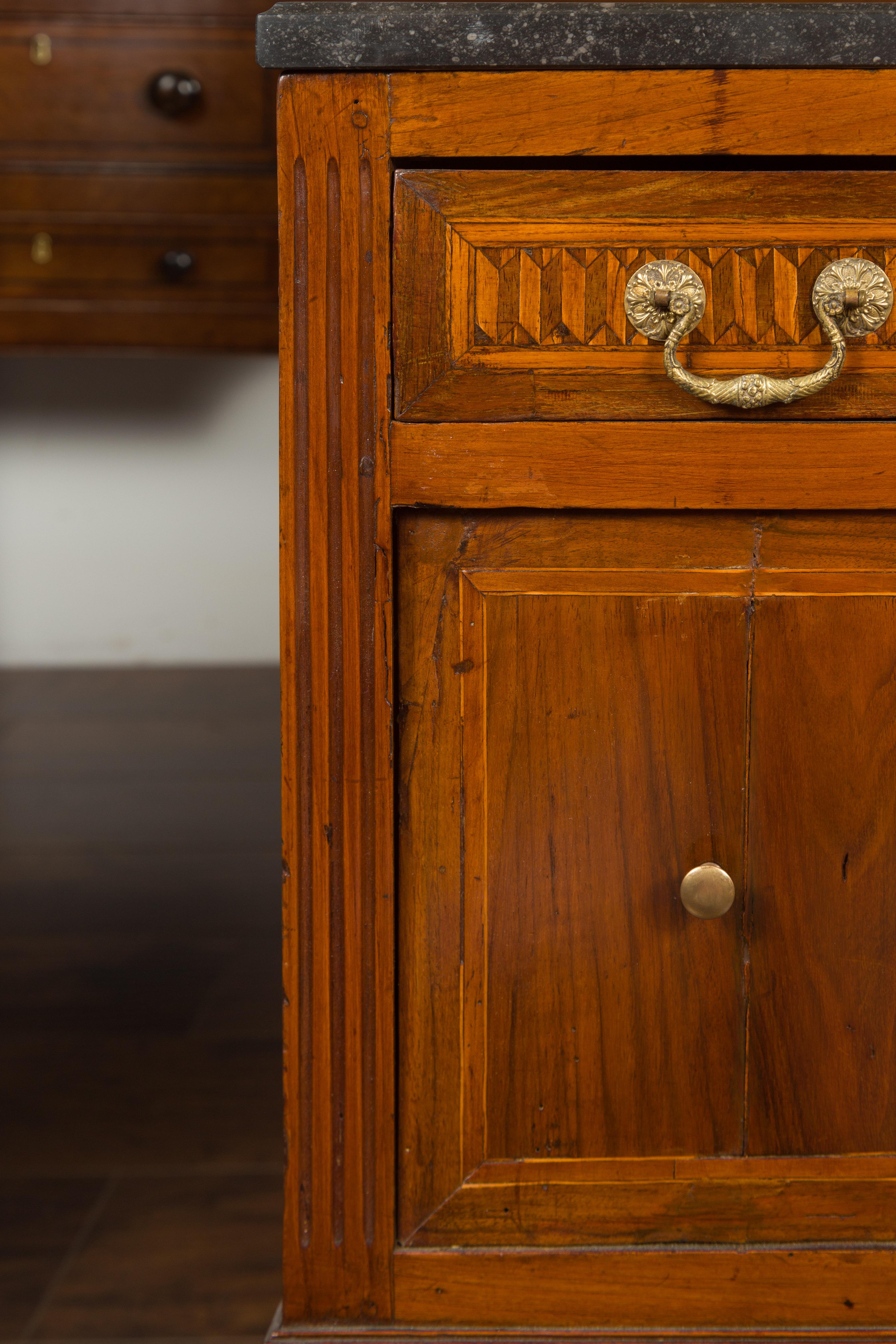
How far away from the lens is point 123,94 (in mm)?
1572

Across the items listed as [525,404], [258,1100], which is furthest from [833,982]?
[258,1100]

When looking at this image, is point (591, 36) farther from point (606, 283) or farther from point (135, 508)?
point (135, 508)

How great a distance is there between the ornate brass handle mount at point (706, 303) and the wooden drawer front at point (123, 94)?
1.24 m

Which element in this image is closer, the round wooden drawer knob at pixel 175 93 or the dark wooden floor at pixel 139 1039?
the dark wooden floor at pixel 139 1039

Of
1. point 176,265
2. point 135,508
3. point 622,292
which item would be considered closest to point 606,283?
point 622,292

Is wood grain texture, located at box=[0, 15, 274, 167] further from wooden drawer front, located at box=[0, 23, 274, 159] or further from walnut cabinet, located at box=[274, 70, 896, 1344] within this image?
walnut cabinet, located at box=[274, 70, 896, 1344]

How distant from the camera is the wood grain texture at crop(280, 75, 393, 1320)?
1.64 feet

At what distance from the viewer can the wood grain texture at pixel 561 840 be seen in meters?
0.53

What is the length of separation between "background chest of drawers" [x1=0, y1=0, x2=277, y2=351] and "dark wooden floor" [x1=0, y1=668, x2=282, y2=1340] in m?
0.68

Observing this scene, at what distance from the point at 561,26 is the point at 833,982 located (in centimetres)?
46

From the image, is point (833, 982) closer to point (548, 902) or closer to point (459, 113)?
point (548, 902)

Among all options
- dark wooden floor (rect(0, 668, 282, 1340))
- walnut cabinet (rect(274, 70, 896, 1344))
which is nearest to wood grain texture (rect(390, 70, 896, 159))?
walnut cabinet (rect(274, 70, 896, 1344))

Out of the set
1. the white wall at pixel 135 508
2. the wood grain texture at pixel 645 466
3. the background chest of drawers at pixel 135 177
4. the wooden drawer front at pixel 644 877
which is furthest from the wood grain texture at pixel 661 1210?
the white wall at pixel 135 508

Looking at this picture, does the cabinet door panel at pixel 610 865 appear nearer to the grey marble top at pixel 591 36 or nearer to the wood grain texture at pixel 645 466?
the wood grain texture at pixel 645 466
